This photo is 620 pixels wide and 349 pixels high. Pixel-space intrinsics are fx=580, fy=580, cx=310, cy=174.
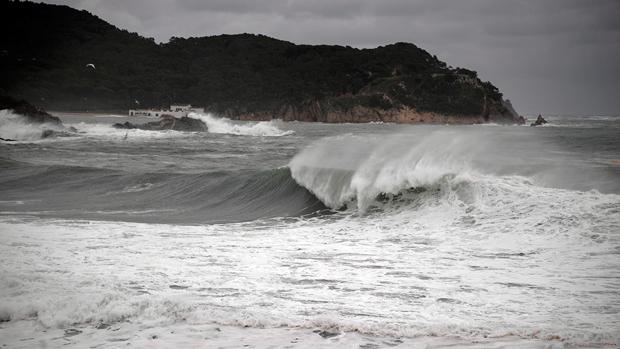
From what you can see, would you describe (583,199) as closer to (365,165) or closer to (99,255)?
(365,165)

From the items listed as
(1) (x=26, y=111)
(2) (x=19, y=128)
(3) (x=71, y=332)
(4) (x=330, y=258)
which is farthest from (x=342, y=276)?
(1) (x=26, y=111)

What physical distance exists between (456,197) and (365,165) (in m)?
3.45

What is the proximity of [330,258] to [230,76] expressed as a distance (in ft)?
532

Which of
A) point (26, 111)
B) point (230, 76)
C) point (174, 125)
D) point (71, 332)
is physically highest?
point (230, 76)

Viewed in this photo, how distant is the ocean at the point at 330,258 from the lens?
529 cm

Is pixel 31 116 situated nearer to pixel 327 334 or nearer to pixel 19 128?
pixel 19 128

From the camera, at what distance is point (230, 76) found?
545ft

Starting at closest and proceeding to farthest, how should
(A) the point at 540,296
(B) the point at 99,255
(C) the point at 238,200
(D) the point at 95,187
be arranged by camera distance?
(A) the point at 540,296
(B) the point at 99,255
(C) the point at 238,200
(D) the point at 95,187

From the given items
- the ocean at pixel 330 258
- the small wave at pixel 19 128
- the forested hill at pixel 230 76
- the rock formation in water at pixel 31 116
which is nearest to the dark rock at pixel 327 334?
the ocean at pixel 330 258

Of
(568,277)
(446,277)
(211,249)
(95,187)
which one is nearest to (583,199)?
(568,277)

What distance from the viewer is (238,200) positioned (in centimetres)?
1535

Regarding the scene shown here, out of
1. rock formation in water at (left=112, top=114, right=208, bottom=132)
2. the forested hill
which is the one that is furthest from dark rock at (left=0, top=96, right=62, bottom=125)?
the forested hill

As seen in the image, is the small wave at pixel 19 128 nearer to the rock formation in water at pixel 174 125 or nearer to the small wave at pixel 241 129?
the rock formation in water at pixel 174 125

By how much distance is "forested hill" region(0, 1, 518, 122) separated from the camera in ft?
404
